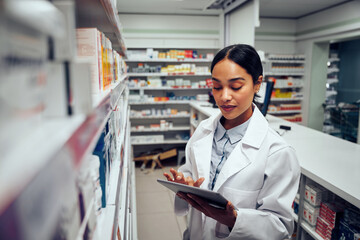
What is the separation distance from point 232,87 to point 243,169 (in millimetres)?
460

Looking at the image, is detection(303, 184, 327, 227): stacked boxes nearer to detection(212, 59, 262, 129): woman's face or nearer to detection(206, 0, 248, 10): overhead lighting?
detection(212, 59, 262, 129): woman's face

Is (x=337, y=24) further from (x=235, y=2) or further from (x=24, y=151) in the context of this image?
(x=24, y=151)

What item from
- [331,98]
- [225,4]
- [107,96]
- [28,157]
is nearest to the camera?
[28,157]

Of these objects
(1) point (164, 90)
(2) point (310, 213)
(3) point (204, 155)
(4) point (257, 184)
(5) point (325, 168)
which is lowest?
(2) point (310, 213)

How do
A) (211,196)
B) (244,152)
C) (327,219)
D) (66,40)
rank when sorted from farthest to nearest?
1. (327,219)
2. (244,152)
3. (211,196)
4. (66,40)

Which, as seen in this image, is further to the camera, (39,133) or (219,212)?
(219,212)

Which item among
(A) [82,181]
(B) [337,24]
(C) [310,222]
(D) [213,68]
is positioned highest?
(B) [337,24]

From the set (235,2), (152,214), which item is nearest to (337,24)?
(235,2)

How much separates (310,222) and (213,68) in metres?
1.58

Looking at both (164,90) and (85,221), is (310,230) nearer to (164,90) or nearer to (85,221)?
(85,221)

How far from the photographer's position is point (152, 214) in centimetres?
385

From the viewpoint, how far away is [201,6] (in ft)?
17.7

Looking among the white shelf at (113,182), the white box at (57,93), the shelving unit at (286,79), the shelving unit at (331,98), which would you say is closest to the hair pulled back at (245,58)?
the white shelf at (113,182)

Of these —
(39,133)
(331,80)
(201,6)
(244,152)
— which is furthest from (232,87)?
(331,80)
